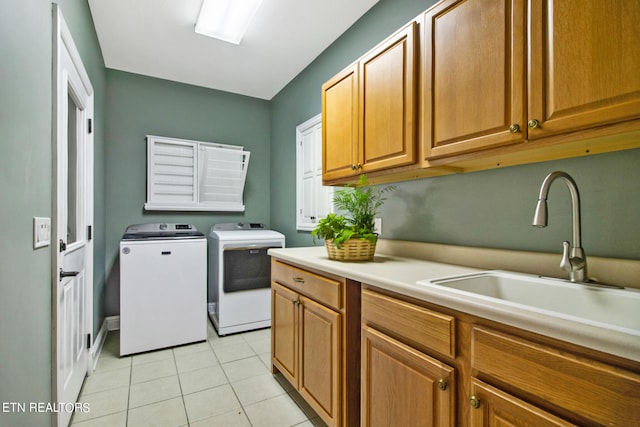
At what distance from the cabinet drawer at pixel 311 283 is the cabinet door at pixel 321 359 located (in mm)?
45

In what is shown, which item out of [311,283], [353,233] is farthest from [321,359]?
[353,233]

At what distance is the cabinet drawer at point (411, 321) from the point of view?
2.96ft

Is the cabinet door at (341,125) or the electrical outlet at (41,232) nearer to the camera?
the electrical outlet at (41,232)

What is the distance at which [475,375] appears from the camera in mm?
833

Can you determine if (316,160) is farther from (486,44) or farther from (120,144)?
(120,144)

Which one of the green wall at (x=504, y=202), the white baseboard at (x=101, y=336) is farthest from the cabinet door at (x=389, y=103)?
the white baseboard at (x=101, y=336)

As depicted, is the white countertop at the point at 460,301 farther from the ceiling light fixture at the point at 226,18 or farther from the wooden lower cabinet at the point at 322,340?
the ceiling light fixture at the point at 226,18

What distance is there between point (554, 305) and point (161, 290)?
270 centimetres

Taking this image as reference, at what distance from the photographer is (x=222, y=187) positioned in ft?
11.4

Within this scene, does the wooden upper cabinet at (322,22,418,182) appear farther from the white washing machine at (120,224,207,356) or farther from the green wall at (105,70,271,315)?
the green wall at (105,70,271,315)

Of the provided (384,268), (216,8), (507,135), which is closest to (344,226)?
(384,268)

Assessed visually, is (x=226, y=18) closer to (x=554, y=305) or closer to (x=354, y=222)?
(x=354, y=222)

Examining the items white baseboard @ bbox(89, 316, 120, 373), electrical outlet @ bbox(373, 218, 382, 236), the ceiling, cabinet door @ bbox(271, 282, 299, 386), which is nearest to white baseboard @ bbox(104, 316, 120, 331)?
white baseboard @ bbox(89, 316, 120, 373)

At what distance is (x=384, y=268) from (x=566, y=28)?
3.48 ft
